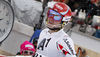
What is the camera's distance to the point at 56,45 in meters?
1.19

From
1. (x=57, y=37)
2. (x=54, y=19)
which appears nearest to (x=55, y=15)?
(x=54, y=19)

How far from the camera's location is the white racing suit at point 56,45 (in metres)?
1.13

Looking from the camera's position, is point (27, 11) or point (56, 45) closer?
point (56, 45)

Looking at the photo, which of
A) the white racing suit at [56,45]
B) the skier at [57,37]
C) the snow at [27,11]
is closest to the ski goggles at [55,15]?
the skier at [57,37]

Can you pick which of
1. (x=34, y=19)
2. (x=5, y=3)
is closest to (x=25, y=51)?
(x=5, y=3)

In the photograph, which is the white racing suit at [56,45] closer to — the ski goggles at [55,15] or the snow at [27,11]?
the ski goggles at [55,15]

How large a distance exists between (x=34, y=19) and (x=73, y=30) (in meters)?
0.68

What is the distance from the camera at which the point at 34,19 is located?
8.08ft

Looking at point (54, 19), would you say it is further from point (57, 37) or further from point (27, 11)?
point (27, 11)

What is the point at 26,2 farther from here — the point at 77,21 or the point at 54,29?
the point at 54,29

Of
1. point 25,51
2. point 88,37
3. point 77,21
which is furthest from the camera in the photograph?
point 77,21

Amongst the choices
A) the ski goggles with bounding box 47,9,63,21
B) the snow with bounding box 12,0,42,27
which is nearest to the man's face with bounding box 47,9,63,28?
the ski goggles with bounding box 47,9,63,21

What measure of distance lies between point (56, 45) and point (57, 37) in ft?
0.24

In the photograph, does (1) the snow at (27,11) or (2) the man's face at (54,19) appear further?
(1) the snow at (27,11)
